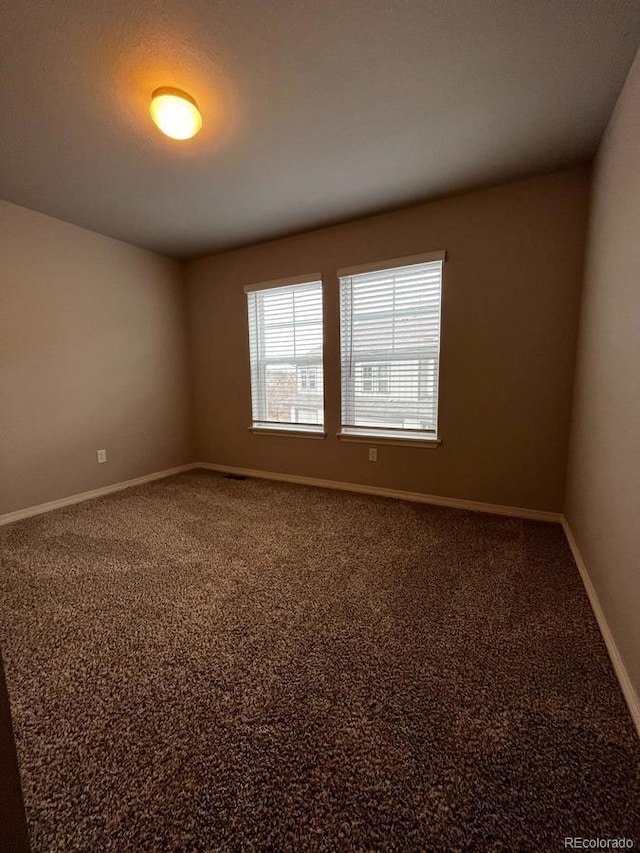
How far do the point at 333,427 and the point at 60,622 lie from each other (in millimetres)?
2442

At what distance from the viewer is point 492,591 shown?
1.76 m

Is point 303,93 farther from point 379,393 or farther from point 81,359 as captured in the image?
point 81,359

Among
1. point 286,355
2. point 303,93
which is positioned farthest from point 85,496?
point 303,93

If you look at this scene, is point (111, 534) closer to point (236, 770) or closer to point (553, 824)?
point (236, 770)

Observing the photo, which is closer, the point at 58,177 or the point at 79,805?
the point at 79,805

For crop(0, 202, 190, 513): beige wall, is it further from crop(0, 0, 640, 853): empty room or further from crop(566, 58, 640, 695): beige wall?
crop(566, 58, 640, 695): beige wall

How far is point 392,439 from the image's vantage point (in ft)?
10.2

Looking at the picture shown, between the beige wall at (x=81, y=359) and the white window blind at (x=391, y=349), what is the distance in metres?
2.19

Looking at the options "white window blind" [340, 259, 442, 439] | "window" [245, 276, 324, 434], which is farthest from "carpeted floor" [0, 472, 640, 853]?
"window" [245, 276, 324, 434]

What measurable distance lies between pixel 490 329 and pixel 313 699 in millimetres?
2623

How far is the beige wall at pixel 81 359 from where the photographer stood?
9.03 ft

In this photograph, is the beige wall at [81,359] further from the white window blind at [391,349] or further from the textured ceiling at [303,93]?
the white window blind at [391,349]

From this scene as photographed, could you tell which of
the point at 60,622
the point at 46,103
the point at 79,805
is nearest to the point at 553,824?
the point at 79,805

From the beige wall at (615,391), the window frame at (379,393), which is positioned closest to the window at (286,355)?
the window frame at (379,393)
